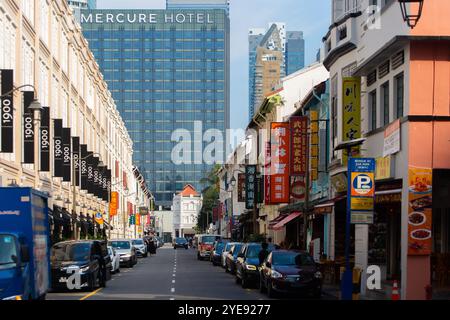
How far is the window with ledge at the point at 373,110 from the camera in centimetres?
3071

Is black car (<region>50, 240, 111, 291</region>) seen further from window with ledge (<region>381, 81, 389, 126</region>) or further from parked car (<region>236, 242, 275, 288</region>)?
window with ledge (<region>381, 81, 389, 126</region>)

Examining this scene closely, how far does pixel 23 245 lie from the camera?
1809 cm

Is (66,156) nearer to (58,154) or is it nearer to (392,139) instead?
(58,154)

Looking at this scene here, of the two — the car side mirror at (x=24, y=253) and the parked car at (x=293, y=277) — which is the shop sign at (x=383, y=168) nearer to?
the parked car at (x=293, y=277)

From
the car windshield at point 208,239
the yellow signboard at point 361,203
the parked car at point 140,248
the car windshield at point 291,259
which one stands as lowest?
the parked car at point 140,248

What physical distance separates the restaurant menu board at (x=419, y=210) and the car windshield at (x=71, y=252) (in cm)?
1163

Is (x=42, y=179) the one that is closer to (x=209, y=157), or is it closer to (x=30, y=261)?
(x=30, y=261)

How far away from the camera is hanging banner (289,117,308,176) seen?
4544cm

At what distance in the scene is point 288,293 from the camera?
88.2 feet

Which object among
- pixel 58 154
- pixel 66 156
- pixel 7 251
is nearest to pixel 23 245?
pixel 7 251

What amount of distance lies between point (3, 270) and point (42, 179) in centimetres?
3240

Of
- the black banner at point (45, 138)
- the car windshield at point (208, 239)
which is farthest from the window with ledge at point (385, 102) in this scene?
the car windshield at point (208, 239)

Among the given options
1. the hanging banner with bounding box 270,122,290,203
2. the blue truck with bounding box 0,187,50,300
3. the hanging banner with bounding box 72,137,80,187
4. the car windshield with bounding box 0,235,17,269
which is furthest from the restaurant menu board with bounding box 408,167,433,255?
the hanging banner with bounding box 72,137,80,187
